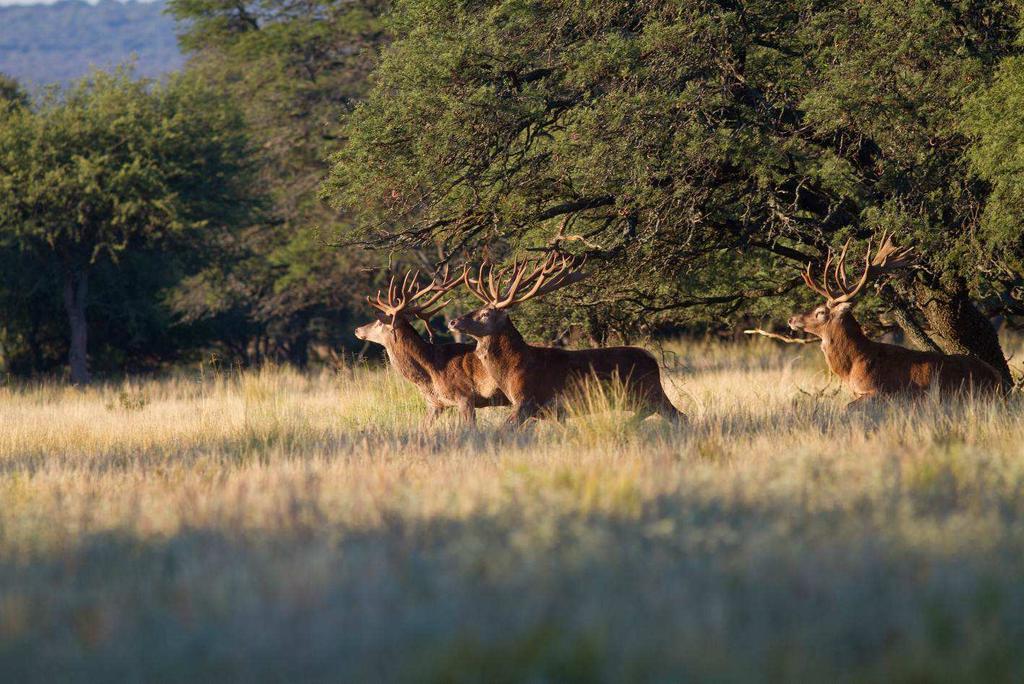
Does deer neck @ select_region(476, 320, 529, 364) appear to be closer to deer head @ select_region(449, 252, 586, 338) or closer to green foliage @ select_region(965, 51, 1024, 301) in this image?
deer head @ select_region(449, 252, 586, 338)

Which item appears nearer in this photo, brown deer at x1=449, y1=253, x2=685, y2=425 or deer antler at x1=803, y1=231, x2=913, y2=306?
brown deer at x1=449, y1=253, x2=685, y2=425

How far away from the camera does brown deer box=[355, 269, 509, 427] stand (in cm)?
1153

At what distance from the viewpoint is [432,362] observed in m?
11.8

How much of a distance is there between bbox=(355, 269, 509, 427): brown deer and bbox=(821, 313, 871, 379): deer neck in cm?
314

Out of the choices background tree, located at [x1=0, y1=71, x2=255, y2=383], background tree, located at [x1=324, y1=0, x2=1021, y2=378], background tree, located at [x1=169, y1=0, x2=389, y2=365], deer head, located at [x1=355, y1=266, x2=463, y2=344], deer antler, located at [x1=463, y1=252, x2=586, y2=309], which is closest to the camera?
deer antler, located at [x1=463, y1=252, x2=586, y2=309]

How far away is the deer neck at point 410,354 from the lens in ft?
38.8

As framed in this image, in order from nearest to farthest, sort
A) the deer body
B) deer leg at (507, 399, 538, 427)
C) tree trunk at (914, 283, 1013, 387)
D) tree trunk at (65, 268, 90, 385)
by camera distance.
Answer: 1. deer leg at (507, 399, 538, 427)
2. the deer body
3. tree trunk at (914, 283, 1013, 387)
4. tree trunk at (65, 268, 90, 385)

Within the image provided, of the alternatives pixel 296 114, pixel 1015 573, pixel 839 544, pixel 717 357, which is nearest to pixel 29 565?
pixel 839 544

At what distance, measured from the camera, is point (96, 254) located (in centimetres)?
2309

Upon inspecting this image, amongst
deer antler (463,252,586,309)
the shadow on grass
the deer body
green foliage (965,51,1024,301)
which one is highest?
green foliage (965,51,1024,301)

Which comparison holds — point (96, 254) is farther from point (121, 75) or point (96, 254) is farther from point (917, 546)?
point (917, 546)

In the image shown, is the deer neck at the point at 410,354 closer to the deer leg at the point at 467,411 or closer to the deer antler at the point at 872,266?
the deer leg at the point at 467,411

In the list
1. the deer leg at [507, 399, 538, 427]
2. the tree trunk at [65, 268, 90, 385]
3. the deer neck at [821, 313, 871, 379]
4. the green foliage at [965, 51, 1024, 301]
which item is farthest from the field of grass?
the tree trunk at [65, 268, 90, 385]

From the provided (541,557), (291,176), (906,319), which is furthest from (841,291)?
(291,176)
